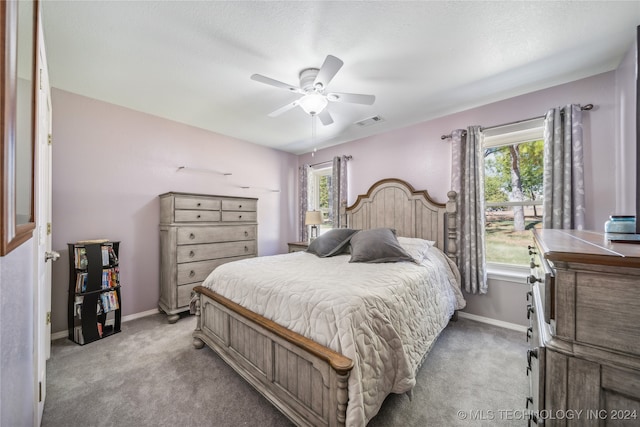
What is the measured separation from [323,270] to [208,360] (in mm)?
1265

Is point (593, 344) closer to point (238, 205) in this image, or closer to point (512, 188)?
point (512, 188)

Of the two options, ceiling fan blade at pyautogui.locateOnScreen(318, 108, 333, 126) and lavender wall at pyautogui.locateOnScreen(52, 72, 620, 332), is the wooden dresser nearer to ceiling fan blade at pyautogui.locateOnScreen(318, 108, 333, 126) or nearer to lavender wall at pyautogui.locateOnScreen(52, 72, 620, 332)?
ceiling fan blade at pyautogui.locateOnScreen(318, 108, 333, 126)

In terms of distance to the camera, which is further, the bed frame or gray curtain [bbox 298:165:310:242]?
gray curtain [bbox 298:165:310:242]

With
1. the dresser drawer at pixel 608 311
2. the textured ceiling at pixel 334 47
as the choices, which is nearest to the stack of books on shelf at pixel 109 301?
the textured ceiling at pixel 334 47

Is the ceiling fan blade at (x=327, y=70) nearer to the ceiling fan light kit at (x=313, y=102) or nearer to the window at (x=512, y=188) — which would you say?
the ceiling fan light kit at (x=313, y=102)

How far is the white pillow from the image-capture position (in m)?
2.46

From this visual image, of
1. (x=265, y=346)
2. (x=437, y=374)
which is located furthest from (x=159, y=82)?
(x=437, y=374)

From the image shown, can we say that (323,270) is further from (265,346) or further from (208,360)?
(208,360)

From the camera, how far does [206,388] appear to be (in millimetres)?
1761

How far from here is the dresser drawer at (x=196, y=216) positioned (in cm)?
296

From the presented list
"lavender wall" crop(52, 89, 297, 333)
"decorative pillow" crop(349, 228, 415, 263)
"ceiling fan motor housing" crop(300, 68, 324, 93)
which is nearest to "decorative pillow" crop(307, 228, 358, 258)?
"decorative pillow" crop(349, 228, 415, 263)

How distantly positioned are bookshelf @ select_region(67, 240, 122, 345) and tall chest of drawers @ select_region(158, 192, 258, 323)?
0.57 metres

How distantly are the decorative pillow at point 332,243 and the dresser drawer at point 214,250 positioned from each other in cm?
111

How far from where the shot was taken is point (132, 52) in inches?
76.6
